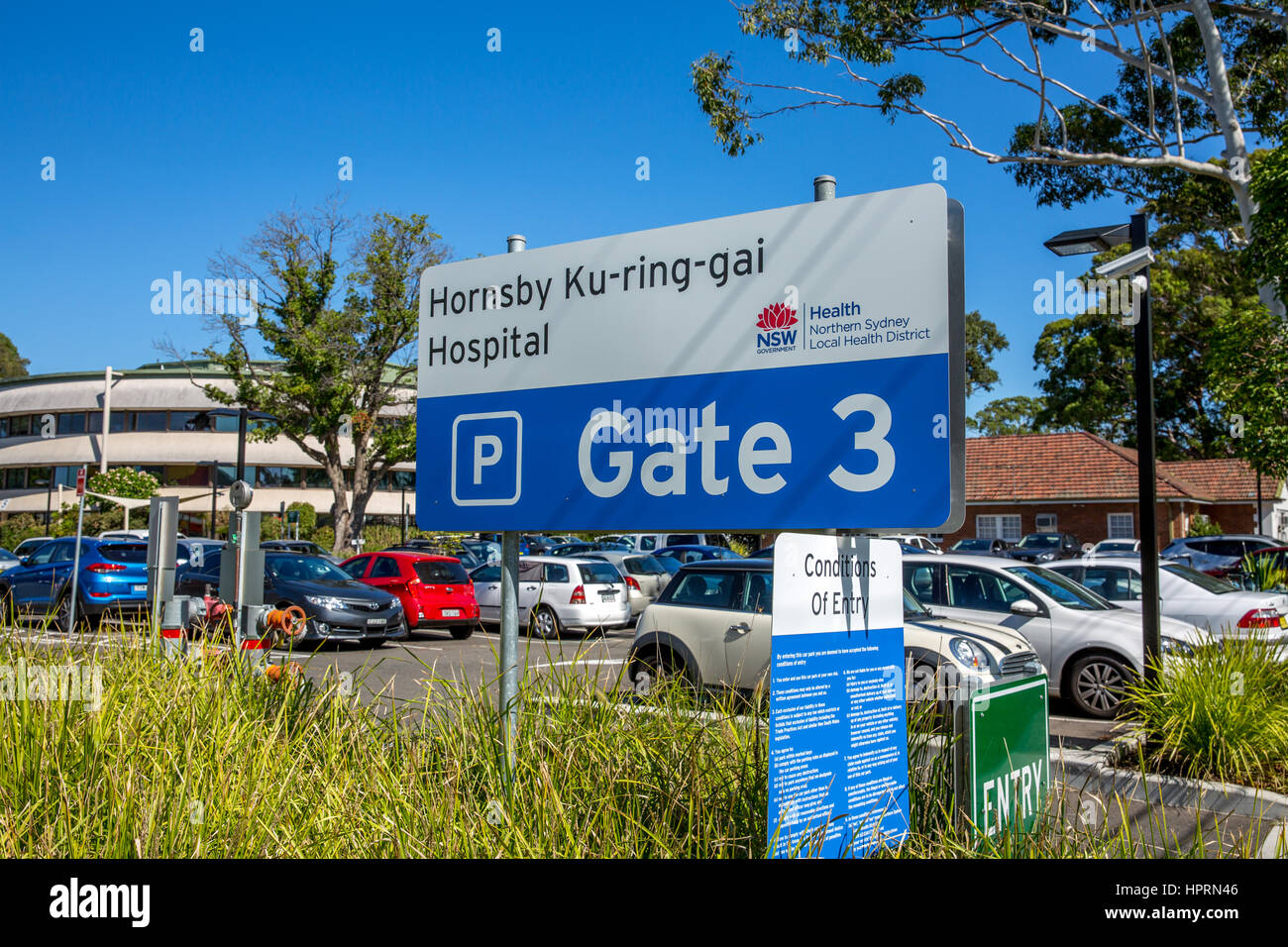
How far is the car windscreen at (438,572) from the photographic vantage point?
60.1ft

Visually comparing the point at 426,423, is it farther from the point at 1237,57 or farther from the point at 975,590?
the point at 1237,57

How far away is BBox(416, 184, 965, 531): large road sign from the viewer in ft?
10.7

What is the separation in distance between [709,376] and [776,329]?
0.31 meters

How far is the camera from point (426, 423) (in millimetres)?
4535

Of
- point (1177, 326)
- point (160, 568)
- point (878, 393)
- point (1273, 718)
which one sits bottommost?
point (1273, 718)

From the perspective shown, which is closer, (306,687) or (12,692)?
(12,692)

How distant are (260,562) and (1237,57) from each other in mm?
23188

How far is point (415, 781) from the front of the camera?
363 cm

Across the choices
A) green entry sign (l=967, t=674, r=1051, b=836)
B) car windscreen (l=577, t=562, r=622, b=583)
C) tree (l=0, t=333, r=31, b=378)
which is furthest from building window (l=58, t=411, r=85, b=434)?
green entry sign (l=967, t=674, r=1051, b=836)

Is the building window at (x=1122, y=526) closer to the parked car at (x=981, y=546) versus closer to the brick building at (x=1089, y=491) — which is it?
the brick building at (x=1089, y=491)

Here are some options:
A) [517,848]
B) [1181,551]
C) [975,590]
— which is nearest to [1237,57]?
[1181,551]

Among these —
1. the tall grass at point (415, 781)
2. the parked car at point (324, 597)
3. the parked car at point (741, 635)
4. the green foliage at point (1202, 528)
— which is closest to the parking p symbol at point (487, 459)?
the tall grass at point (415, 781)

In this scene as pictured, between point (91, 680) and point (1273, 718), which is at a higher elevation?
point (91, 680)

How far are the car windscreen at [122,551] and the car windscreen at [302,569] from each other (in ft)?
9.68
